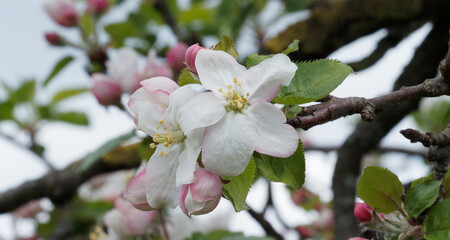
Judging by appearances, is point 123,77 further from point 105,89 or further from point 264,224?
point 264,224

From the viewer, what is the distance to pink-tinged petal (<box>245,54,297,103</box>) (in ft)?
2.17

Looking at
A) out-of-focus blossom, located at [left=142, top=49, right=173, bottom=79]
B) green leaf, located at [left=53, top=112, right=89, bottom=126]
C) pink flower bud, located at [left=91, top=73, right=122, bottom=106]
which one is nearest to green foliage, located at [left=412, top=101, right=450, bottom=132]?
out-of-focus blossom, located at [left=142, top=49, right=173, bottom=79]

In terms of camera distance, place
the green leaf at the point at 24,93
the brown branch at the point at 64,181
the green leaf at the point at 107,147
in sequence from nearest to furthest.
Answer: the green leaf at the point at 107,147, the brown branch at the point at 64,181, the green leaf at the point at 24,93

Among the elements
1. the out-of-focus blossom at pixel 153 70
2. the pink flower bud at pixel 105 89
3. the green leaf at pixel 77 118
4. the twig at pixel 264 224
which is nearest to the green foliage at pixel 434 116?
the twig at pixel 264 224

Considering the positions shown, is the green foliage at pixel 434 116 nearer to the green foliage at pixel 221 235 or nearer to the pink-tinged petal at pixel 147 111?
the green foliage at pixel 221 235

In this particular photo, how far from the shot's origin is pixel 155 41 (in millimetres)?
2004

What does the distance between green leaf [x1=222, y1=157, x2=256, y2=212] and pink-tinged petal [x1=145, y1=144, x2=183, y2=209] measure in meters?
0.07

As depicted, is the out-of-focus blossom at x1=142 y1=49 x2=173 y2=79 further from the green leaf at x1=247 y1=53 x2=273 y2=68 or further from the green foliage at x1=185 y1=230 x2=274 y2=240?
the green leaf at x1=247 y1=53 x2=273 y2=68

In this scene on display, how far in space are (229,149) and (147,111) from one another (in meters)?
0.15

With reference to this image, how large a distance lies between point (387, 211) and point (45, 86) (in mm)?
1577

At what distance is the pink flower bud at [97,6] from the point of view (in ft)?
6.49

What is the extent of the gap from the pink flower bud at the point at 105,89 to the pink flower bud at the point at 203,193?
29.4 inches

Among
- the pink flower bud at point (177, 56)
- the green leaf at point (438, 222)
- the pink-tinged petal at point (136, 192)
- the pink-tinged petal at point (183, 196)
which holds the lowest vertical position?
the pink flower bud at point (177, 56)

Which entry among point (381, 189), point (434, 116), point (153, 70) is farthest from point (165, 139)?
point (434, 116)
